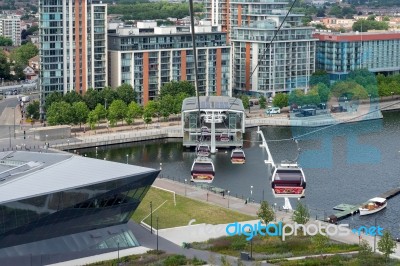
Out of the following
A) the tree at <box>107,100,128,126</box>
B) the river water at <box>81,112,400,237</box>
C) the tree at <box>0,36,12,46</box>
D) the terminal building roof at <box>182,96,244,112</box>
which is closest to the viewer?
the river water at <box>81,112,400,237</box>

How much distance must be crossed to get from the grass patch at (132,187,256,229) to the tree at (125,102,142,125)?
9.19m

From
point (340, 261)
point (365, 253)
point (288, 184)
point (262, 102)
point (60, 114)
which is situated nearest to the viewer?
point (340, 261)

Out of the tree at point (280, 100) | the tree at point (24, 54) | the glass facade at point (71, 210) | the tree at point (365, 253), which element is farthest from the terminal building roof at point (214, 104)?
the tree at point (24, 54)

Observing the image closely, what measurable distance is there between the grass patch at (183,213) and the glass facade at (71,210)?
3.18 ft

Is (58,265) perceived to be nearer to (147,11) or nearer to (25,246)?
(25,246)

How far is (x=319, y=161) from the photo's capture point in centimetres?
2248

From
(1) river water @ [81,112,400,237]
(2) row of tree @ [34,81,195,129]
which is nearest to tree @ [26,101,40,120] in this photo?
(2) row of tree @ [34,81,195,129]

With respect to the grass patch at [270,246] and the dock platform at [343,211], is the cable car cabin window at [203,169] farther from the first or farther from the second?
the dock platform at [343,211]

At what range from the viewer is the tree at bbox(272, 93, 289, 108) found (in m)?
30.2

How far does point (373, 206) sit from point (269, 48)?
1381 cm

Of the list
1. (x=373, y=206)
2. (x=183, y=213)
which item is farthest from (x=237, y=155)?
(x=183, y=213)

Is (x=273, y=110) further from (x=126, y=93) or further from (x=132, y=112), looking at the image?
(x=132, y=112)

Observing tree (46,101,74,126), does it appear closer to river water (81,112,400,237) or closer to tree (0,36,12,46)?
river water (81,112,400,237)

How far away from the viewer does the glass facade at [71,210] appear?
13914 millimetres
